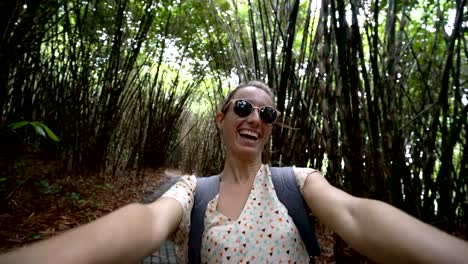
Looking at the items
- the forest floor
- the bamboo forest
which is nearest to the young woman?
the bamboo forest

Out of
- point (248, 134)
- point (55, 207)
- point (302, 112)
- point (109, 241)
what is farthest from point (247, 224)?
point (55, 207)

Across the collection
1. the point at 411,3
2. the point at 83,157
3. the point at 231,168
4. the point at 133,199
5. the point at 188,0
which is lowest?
the point at 133,199

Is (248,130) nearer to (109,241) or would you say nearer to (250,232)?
(250,232)

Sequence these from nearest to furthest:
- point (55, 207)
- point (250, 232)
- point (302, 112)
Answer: point (250, 232)
point (302, 112)
point (55, 207)

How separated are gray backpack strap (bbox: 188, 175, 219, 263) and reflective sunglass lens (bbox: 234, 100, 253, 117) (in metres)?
0.25

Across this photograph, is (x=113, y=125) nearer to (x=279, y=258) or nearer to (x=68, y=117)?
(x=68, y=117)

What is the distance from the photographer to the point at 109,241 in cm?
61

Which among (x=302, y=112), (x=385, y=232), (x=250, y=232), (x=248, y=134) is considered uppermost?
(x=302, y=112)

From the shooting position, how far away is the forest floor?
1.86 m

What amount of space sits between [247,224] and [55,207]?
1928mm

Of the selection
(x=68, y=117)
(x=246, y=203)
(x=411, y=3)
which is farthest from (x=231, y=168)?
(x=68, y=117)

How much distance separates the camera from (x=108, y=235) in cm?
62

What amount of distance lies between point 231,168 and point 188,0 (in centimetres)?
370

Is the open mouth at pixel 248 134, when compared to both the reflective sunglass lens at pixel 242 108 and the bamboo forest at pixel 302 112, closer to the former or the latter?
the reflective sunglass lens at pixel 242 108
